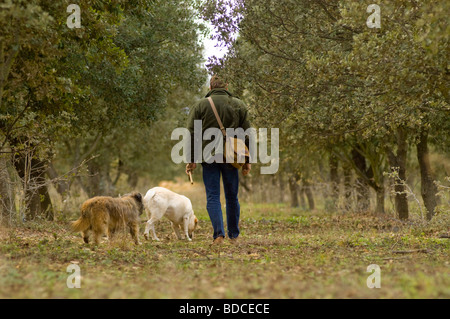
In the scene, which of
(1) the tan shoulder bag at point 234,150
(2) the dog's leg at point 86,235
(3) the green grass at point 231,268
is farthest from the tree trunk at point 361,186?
(2) the dog's leg at point 86,235

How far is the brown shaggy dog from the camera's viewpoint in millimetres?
8875

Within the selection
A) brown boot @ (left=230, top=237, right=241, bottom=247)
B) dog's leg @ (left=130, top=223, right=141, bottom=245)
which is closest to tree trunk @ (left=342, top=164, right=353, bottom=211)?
brown boot @ (left=230, top=237, right=241, bottom=247)

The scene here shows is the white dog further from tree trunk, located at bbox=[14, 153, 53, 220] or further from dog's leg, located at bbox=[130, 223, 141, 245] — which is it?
tree trunk, located at bbox=[14, 153, 53, 220]

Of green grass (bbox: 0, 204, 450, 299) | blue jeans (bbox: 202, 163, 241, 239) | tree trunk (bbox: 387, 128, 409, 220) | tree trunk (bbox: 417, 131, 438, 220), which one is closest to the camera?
green grass (bbox: 0, 204, 450, 299)

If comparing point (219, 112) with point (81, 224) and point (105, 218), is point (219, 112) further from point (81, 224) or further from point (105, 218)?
point (81, 224)

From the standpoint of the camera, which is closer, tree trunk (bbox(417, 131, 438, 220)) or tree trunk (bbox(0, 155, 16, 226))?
tree trunk (bbox(0, 155, 16, 226))

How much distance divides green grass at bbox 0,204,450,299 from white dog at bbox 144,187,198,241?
53.8 inches

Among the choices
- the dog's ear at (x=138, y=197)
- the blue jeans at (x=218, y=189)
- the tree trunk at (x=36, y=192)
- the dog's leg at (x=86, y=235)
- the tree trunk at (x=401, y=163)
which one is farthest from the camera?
the tree trunk at (x=401, y=163)

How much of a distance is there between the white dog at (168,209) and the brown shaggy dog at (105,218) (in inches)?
45.9

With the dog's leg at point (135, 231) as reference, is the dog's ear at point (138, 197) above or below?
above

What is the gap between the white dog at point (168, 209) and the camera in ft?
35.7

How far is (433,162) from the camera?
24812 mm

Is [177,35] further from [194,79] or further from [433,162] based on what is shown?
[433,162]

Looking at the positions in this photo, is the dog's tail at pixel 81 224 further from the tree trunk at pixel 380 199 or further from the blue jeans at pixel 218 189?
the tree trunk at pixel 380 199
